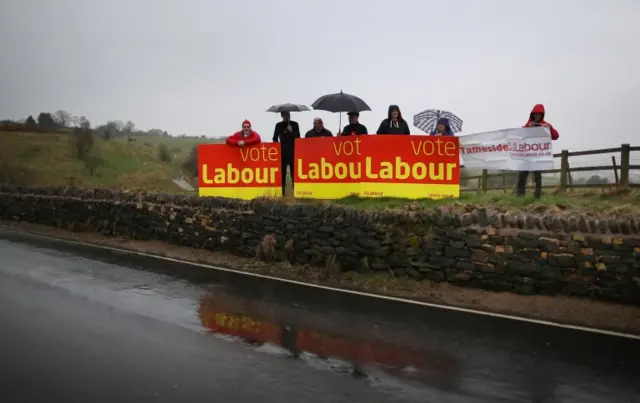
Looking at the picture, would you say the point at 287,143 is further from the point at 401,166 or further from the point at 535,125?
the point at 535,125

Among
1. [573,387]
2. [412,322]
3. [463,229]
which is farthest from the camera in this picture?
[463,229]

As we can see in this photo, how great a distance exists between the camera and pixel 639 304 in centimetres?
814

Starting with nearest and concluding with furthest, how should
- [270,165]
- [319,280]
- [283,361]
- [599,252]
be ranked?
[283,361] → [599,252] → [319,280] → [270,165]

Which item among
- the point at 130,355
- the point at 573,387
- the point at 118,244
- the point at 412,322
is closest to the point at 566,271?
the point at 412,322

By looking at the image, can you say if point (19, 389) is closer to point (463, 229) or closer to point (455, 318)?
point (455, 318)

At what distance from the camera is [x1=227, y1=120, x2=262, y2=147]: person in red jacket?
13.9 m

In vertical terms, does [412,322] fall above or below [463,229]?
below

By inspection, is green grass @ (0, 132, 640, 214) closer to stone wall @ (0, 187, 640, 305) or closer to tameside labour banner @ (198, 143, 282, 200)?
stone wall @ (0, 187, 640, 305)

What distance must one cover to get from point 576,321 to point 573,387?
2.50m

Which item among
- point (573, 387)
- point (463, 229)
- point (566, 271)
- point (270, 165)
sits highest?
point (270, 165)

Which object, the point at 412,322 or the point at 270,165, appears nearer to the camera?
the point at 412,322

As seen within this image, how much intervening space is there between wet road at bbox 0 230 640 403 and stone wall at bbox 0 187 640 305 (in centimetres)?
149

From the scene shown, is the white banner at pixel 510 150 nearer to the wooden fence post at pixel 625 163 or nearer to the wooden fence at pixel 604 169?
the wooden fence at pixel 604 169

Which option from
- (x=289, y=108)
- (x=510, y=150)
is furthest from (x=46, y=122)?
(x=510, y=150)
